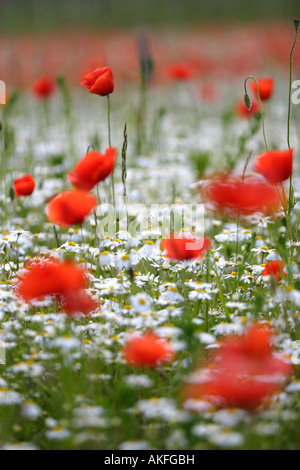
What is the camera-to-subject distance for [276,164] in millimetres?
2006

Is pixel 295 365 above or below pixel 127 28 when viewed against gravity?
below

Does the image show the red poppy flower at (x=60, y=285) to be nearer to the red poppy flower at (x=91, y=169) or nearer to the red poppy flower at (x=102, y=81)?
the red poppy flower at (x=91, y=169)

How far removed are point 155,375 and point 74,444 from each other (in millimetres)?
544

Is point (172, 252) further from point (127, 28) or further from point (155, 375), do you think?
point (127, 28)

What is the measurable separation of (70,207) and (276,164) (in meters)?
0.66

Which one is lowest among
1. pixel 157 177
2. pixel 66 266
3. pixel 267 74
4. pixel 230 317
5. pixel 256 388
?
pixel 256 388

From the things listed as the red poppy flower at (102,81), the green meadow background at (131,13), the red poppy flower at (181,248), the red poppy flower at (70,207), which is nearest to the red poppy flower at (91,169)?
the red poppy flower at (70,207)

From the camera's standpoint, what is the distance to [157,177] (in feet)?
13.4

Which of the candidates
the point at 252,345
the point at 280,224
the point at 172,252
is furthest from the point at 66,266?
the point at 280,224

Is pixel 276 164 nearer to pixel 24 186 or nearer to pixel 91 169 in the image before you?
pixel 91 169

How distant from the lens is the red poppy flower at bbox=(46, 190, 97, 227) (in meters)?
1.89

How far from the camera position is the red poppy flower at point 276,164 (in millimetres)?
2000

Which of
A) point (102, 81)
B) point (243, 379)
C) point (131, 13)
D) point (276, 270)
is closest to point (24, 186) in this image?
point (102, 81)

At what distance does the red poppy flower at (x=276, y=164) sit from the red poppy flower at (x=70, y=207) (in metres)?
0.55
